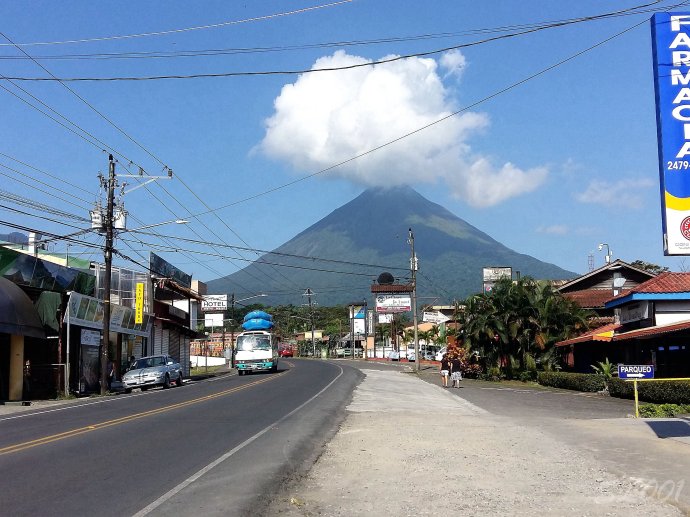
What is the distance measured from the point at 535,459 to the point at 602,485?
2.26 m

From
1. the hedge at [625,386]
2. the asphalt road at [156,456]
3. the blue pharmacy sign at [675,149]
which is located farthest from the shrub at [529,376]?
the blue pharmacy sign at [675,149]

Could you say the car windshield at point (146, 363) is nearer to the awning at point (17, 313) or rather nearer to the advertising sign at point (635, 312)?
the awning at point (17, 313)

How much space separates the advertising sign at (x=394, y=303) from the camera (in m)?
95.2

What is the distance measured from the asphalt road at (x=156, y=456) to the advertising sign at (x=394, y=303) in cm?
7351

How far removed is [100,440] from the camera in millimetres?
13898

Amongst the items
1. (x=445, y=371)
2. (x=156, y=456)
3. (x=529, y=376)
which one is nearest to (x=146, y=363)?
(x=445, y=371)

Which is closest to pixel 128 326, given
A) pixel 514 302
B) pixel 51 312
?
pixel 51 312

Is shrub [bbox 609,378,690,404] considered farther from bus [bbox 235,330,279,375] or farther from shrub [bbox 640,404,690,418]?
bus [bbox 235,330,279,375]

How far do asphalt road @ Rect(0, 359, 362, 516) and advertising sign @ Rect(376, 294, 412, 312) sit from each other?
241 ft

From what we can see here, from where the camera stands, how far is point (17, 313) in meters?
28.3

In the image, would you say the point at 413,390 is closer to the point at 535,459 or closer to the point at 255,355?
the point at 255,355

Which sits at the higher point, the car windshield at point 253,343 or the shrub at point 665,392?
the car windshield at point 253,343

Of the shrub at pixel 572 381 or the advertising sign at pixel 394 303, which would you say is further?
the advertising sign at pixel 394 303

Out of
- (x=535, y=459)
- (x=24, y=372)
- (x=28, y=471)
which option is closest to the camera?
(x=28, y=471)
